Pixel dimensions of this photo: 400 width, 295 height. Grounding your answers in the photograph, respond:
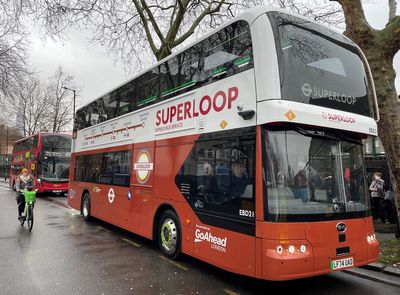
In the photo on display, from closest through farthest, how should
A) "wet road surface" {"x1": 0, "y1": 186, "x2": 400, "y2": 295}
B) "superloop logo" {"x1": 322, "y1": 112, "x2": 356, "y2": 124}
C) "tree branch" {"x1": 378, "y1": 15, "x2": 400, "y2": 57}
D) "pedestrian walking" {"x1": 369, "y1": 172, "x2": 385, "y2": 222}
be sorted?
"superloop logo" {"x1": 322, "y1": 112, "x2": 356, "y2": 124} < "wet road surface" {"x1": 0, "y1": 186, "x2": 400, "y2": 295} < "tree branch" {"x1": 378, "y1": 15, "x2": 400, "y2": 57} < "pedestrian walking" {"x1": 369, "y1": 172, "x2": 385, "y2": 222}

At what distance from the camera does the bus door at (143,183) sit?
7500mm

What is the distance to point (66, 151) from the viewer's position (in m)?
22.2

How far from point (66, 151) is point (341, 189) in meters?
20.1

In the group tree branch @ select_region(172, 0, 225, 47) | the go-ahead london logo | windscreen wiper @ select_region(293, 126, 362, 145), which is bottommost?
the go-ahead london logo

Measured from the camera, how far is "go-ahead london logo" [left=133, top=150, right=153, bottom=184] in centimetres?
761

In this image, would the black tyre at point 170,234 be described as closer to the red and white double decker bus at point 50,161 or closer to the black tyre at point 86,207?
the black tyre at point 86,207

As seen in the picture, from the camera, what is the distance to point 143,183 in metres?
7.80

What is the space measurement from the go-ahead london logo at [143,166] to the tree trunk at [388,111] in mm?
4843

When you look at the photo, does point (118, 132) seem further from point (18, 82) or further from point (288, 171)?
point (18, 82)

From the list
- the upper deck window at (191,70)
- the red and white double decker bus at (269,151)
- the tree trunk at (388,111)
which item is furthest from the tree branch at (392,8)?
the upper deck window at (191,70)

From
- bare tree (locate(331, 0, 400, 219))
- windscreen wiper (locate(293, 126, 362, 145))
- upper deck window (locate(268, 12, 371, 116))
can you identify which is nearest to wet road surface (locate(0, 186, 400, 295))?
windscreen wiper (locate(293, 126, 362, 145))

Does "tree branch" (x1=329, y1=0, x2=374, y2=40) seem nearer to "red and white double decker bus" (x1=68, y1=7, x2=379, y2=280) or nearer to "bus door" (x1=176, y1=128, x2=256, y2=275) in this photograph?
"red and white double decker bus" (x1=68, y1=7, x2=379, y2=280)

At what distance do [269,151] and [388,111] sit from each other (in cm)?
386

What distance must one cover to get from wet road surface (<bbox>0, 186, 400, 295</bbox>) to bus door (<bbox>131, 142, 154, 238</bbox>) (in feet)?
2.09
